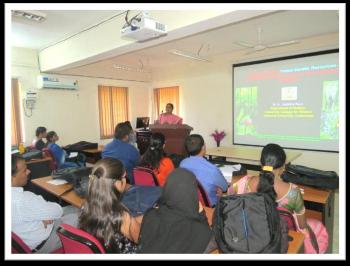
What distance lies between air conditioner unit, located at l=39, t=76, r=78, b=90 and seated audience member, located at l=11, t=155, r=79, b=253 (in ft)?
13.3

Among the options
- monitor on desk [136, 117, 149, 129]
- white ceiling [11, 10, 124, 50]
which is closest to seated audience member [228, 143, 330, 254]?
white ceiling [11, 10, 124, 50]

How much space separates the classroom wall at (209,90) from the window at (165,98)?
158 millimetres

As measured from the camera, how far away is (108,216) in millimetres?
1390

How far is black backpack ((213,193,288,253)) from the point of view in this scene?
1291 millimetres

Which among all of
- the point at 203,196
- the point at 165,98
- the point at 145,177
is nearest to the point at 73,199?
the point at 145,177

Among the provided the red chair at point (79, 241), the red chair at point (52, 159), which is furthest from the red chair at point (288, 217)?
the red chair at point (52, 159)

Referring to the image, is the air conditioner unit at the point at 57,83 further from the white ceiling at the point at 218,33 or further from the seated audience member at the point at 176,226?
the seated audience member at the point at 176,226

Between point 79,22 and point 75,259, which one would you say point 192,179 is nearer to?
point 75,259

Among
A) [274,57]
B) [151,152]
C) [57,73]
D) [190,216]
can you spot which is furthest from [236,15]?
[57,73]

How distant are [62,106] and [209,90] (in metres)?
3.73

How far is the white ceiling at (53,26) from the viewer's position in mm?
3406

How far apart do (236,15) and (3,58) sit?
6.56 feet

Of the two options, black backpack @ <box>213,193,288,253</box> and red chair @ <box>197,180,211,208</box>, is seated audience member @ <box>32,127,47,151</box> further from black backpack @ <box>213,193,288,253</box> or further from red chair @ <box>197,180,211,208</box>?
black backpack @ <box>213,193,288,253</box>

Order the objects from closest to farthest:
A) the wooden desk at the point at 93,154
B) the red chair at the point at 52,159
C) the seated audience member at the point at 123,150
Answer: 1. the seated audience member at the point at 123,150
2. the red chair at the point at 52,159
3. the wooden desk at the point at 93,154
